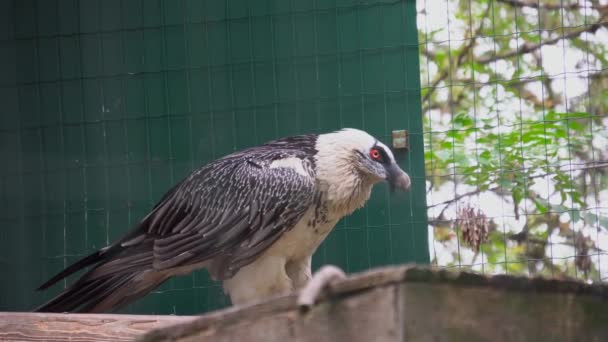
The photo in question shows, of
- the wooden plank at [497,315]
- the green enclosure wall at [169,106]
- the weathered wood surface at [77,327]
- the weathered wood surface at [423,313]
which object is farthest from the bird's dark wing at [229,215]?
the wooden plank at [497,315]

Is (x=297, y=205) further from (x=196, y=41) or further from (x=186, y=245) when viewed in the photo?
(x=196, y=41)

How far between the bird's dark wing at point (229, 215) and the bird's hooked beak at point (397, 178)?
1.30 feet

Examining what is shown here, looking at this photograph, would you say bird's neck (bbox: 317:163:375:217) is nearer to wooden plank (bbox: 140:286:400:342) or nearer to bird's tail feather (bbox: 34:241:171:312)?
bird's tail feather (bbox: 34:241:171:312)

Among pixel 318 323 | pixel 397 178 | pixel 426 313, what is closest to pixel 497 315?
pixel 426 313

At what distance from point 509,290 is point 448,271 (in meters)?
0.14

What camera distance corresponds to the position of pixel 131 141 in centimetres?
578

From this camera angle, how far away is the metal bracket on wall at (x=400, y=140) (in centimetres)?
552

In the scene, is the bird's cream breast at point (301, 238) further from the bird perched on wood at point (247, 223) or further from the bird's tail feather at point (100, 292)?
the bird's tail feather at point (100, 292)

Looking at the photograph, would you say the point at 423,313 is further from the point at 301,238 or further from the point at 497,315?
the point at 301,238

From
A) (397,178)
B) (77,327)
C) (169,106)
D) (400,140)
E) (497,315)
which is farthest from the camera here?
(169,106)

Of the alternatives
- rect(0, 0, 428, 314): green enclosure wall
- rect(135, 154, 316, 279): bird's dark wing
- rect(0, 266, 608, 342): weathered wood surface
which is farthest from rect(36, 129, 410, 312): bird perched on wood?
rect(0, 266, 608, 342): weathered wood surface

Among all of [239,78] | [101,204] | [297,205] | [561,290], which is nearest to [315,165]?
[297,205]

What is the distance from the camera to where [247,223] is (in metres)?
4.86

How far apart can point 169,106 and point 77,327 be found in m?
2.06
